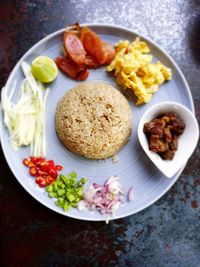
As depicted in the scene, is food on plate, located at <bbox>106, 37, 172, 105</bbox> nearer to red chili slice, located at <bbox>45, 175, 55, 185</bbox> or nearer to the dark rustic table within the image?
the dark rustic table

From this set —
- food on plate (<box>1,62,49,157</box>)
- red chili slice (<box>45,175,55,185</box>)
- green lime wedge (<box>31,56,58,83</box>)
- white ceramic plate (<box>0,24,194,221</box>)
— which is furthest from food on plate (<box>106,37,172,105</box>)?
red chili slice (<box>45,175,55,185</box>)

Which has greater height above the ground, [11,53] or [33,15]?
[33,15]

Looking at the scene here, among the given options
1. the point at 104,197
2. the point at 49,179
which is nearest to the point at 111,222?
the point at 104,197

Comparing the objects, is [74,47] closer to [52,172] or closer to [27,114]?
[27,114]

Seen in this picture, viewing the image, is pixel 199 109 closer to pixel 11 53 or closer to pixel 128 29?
pixel 128 29

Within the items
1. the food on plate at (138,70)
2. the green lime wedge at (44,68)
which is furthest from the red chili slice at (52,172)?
the food on plate at (138,70)

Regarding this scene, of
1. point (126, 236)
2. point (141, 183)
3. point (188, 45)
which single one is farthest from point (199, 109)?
point (126, 236)
